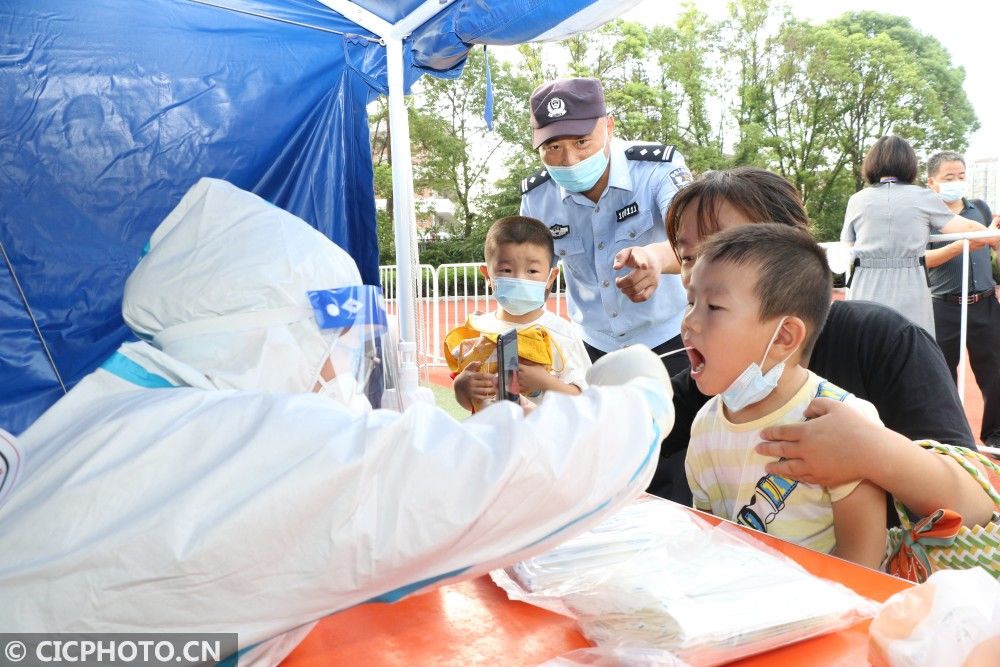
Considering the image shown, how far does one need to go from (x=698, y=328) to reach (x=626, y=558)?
583mm

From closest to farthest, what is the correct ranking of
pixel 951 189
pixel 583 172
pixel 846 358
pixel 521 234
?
pixel 846 358
pixel 583 172
pixel 521 234
pixel 951 189

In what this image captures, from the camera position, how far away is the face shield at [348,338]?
3.42ft

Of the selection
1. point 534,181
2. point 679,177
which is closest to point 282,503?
point 679,177

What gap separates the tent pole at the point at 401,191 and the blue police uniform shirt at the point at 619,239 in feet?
A: 2.06

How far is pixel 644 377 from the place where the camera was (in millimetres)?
877

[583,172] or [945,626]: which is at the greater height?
[583,172]

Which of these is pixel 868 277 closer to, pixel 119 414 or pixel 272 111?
pixel 272 111

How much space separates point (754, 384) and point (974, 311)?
3699mm

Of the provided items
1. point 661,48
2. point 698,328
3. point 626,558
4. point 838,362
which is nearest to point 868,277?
point 838,362

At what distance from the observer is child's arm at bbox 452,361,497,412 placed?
7.29ft

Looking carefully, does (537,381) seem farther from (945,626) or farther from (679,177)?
(945,626)

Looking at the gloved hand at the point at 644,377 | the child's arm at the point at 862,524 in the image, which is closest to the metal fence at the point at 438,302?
the child's arm at the point at 862,524

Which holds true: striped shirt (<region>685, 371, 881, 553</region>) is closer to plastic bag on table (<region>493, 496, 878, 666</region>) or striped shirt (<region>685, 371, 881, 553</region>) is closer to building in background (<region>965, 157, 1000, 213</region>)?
plastic bag on table (<region>493, 496, 878, 666</region>)

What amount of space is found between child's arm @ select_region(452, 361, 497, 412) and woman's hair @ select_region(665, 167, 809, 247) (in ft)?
2.71
